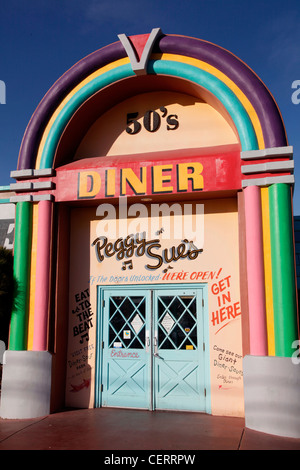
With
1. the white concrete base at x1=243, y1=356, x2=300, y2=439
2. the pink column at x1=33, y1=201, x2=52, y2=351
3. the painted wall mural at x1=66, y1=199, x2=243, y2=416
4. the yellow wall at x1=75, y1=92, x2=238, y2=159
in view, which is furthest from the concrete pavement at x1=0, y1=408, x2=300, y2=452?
the yellow wall at x1=75, y1=92, x2=238, y2=159

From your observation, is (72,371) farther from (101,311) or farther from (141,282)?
(141,282)

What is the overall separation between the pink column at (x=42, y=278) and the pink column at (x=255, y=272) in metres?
3.64

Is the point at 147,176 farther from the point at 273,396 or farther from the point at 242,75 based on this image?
the point at 273,396

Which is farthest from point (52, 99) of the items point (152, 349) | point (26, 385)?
point (26, 385)

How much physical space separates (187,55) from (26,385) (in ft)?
22.0

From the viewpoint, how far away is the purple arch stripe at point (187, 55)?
669 centimetres

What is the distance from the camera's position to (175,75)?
7340 millimetres

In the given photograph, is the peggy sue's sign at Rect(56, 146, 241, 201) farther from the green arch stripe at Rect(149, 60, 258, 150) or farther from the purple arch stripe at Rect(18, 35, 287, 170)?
the purple arch stripe at Rect(18, 35, 287, 170)

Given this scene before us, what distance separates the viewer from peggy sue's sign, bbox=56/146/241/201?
6.85 metres

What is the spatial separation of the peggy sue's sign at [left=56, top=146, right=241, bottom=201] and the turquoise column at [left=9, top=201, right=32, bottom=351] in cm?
76

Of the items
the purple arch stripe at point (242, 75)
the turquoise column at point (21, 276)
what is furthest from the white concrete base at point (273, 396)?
the turquoise column at point (21, 276)

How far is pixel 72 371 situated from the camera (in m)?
7.52

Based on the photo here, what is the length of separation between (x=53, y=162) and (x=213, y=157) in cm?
312

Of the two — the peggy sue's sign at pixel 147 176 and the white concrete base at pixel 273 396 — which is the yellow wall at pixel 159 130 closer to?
the peggy sue's sign at pixel 147 176
